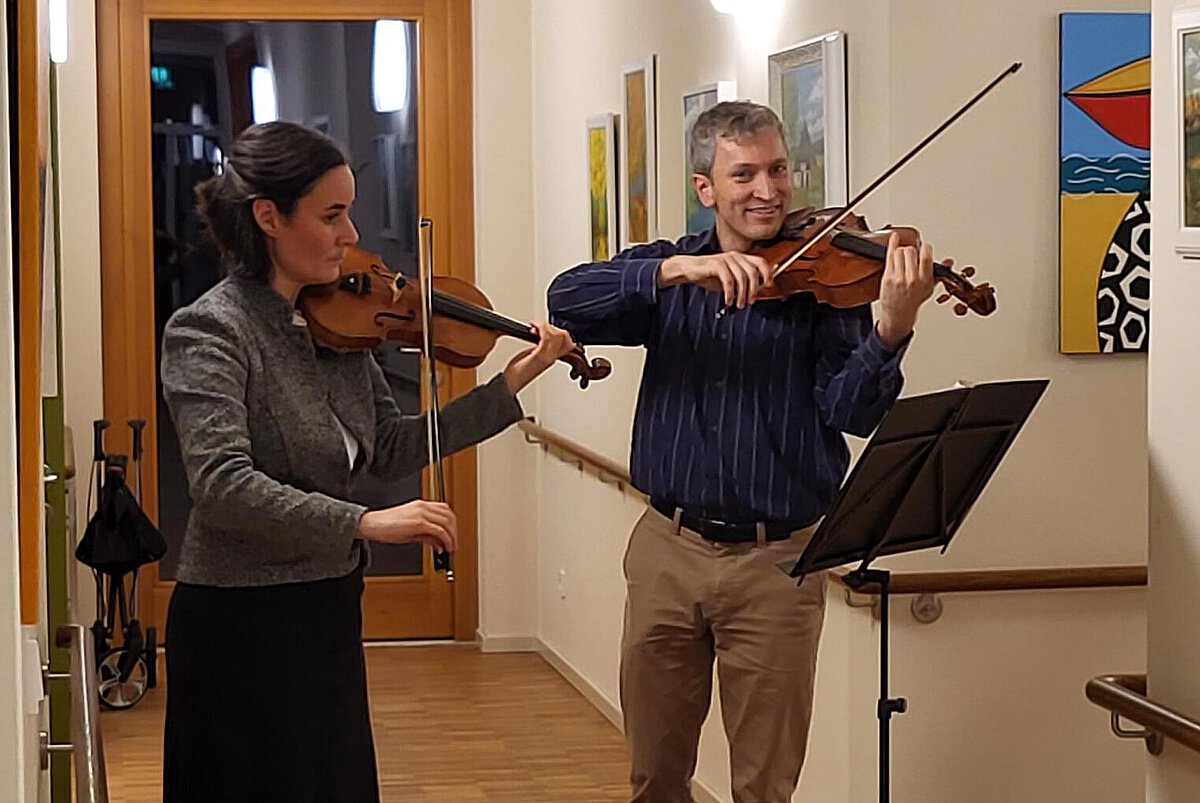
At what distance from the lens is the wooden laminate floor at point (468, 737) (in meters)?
5.10

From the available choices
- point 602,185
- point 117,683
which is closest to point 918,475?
point 602,185

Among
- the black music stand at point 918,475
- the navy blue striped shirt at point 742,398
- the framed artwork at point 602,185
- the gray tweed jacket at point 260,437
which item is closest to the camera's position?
the gray tweed jacket at point 260,437

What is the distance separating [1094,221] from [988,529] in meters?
0.62

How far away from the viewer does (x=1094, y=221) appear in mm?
3623

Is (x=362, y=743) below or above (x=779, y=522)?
below

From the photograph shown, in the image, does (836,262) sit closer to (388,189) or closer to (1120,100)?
(1120,100)

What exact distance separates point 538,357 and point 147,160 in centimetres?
412

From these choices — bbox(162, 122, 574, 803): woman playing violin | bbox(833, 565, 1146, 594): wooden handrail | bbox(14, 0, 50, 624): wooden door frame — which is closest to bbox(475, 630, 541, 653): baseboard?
bbox(833, 565, 1146, 594): wooden handrail

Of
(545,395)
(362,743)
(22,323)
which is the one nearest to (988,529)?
(362,743)

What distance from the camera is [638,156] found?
208 inches

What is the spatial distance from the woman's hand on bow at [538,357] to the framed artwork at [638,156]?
218cm

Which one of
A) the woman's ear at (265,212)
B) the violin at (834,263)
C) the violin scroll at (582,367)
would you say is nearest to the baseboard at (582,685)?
the violin scroll at (582,367)

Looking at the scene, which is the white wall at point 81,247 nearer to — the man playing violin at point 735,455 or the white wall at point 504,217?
the white wall at point 504,217

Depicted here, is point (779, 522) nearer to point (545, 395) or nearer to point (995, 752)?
point (995, 752)
